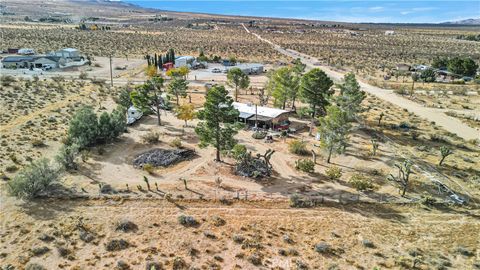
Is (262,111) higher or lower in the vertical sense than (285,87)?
lower

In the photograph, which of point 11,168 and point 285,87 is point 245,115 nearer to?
point 285,87

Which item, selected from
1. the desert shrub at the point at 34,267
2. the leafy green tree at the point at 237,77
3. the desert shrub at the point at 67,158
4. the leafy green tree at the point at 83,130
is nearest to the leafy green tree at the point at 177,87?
the leafy green tree at the point at 237,77

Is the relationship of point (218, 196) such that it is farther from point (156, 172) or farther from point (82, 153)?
point (82, 153)

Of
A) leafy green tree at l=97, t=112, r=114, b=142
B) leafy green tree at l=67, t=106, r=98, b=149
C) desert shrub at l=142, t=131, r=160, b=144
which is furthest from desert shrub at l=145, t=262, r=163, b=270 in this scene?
leafy green tree at l=97, t=112, r=114, b=142

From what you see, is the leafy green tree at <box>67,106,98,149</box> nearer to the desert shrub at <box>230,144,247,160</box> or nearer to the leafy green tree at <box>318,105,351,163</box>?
the desert shrub at <box>230,144,247,160</box>

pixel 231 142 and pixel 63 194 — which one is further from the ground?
pixel 231 142

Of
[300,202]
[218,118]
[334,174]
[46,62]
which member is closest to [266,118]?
[218,118]

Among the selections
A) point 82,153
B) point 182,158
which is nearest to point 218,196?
point 182,158
